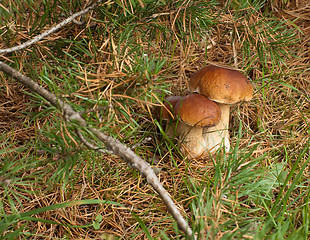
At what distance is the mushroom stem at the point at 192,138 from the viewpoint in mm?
1744

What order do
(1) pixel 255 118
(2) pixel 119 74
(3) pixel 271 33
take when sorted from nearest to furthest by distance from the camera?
(2) pixel 119 74 < (3) pixel 271 33 < (1) pixel 255 118

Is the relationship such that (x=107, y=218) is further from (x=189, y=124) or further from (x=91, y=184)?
(x=189, y=124)

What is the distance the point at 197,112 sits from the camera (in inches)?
63.1

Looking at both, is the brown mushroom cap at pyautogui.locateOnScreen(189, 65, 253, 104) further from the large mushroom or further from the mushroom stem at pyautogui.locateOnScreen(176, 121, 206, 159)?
the mushroom stem at pyautogui.locateOnScreen(176, 121, 206, 159)

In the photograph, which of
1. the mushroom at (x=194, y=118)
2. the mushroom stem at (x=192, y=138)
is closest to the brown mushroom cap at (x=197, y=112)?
the mushroom at (x=194, y=118)

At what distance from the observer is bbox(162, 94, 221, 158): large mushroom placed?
1.61 meters

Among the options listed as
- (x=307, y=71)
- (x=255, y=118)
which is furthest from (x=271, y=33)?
(x=307, y=71)

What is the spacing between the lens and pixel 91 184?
1485 millimetres

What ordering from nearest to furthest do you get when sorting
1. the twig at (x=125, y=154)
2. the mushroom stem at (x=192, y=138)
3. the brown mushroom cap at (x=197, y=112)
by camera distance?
1. the twig at (x=125, y=154)
2. the brown mushroom cap at (x=197, y=112)
3. the mushroom stem at (x=192, y=138)

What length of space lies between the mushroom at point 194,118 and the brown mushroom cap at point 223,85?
0.15ft

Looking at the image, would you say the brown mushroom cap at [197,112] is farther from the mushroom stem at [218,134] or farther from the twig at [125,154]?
the twig at [125,154]

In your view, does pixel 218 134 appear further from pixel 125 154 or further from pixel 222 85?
pixel 125 154

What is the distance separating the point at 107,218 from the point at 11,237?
1.55ft

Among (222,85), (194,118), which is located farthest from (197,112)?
(222,85)
